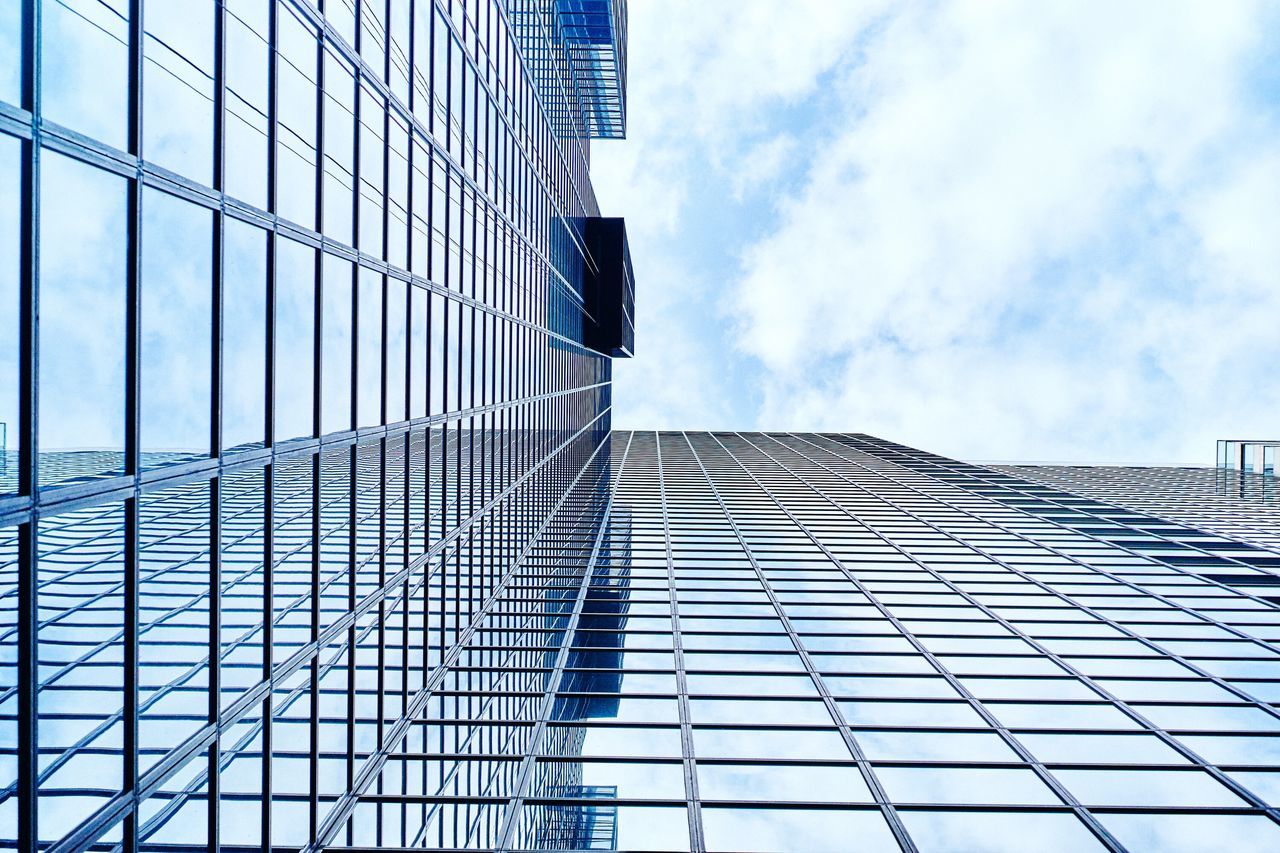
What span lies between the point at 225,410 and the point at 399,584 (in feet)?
23.9

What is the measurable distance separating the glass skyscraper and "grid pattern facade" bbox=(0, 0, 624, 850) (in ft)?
0.17

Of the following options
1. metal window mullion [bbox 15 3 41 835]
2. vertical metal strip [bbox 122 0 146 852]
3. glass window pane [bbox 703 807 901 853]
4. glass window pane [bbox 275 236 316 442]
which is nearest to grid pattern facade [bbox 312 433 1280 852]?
glass window pane [bbox 703 807 901 853]

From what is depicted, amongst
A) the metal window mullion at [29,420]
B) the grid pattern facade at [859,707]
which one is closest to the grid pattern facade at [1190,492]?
the grid pattern facade at [859,707]

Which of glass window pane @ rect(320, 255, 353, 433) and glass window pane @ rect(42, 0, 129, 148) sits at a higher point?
glass window pane @ rect(42, 0, 129, 148)

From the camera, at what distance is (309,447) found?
12359 mm

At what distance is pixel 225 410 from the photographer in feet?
32.3

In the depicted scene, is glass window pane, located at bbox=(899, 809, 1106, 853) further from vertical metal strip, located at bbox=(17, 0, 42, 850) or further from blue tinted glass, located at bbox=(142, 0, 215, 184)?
blue tinted glass, located at bbox=(142, 0, 215, 184)

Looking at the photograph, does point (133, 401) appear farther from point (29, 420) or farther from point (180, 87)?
point (180, 87)

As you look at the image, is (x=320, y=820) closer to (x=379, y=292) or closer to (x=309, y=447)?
(x=309, y=447)

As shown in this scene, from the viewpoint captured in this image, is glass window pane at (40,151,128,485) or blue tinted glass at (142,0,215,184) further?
blue tinted glass at (142,0,215,184)

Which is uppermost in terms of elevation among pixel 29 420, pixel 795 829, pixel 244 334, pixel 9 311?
pixel 244 334

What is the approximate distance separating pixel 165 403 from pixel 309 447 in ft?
12.6

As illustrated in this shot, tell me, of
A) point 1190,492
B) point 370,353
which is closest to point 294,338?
point 370,353

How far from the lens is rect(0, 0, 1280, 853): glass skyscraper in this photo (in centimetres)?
755
